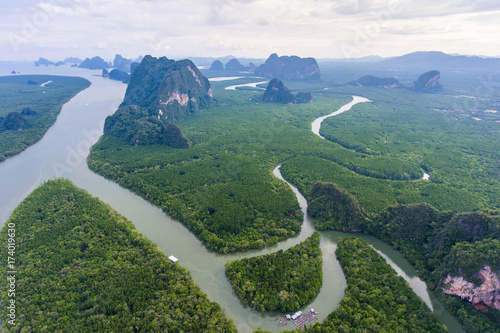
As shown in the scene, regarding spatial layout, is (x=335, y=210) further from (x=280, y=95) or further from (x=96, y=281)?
(x=280, y=95)

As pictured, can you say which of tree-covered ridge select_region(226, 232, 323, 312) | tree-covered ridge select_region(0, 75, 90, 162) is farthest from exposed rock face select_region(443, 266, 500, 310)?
tree-covered ridge select_region(0, 75, 90, 162)

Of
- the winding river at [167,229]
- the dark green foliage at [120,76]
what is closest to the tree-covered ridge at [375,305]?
the winding river at [167,229]

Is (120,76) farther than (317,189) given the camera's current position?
Yes

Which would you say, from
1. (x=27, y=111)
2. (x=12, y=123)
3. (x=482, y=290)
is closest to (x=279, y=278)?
(x=482, y=290)

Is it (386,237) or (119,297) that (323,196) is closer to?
(386,237)

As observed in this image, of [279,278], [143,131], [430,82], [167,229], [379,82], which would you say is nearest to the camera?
[279,278]

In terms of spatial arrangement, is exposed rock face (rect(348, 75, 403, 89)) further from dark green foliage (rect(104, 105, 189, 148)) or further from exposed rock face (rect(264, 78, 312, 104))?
dark green foliage (rect(104, 105, 189, 148))
